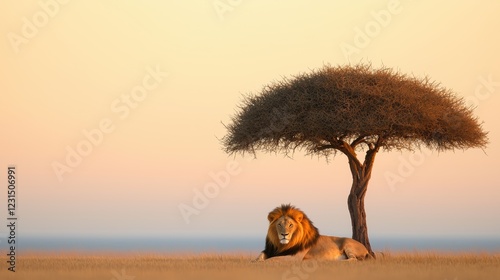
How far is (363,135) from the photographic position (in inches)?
1071

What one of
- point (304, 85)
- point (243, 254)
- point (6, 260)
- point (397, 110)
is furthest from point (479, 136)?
point (6, 260)

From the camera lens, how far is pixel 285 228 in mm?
22391

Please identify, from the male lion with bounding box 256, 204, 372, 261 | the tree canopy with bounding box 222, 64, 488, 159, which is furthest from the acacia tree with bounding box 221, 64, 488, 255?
the male lion with bounding box 256, 204, 372, 261

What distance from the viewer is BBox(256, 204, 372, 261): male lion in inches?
888

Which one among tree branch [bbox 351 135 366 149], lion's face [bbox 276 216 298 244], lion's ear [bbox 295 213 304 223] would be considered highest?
tree branch [bbox 351 135 366 149]

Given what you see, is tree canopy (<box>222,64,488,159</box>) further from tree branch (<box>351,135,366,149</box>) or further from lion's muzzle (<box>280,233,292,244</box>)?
lion's muzzle (<box>280,233,292,244</box>)

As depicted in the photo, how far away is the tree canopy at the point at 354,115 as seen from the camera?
26734 mm

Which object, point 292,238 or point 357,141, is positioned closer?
point 292,238

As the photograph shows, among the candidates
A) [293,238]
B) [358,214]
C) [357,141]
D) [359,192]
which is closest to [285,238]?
[293,238]

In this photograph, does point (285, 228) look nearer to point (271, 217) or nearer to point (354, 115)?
point (271, 217)

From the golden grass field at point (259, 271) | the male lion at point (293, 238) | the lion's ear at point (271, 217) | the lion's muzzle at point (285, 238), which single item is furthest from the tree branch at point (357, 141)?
the lion's muzzle at point (285, 238)

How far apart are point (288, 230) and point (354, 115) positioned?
564 centimetres

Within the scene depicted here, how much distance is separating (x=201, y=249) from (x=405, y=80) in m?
9.04

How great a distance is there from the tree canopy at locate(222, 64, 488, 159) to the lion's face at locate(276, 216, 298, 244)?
16.1 feet
